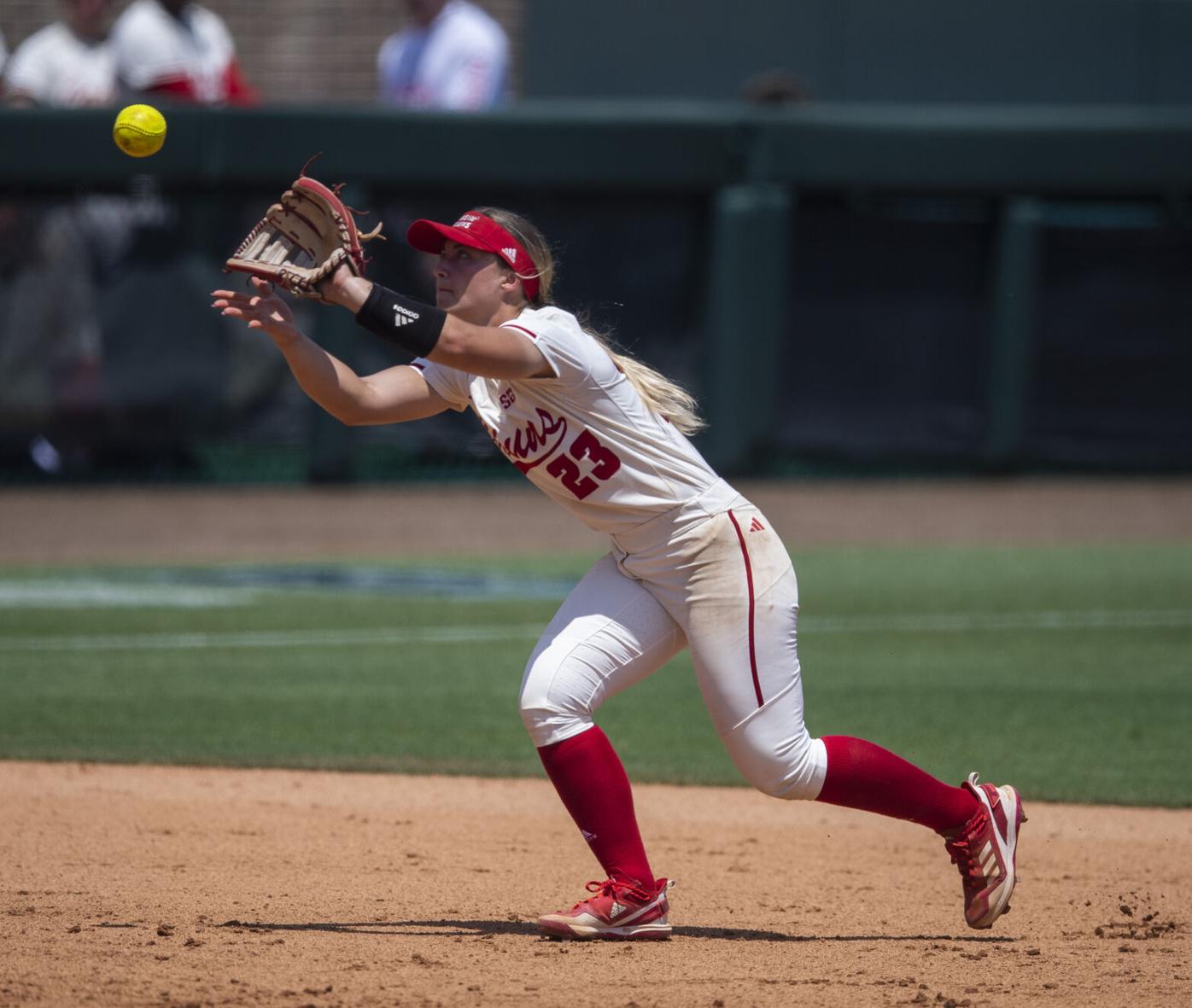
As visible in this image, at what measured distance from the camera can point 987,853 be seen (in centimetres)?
392

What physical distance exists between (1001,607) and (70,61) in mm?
6635

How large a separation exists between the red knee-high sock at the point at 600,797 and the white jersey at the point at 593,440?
480mm

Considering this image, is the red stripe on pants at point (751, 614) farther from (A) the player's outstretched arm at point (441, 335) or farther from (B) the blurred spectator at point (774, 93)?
(B) the blurred spectator at point (774, 93)

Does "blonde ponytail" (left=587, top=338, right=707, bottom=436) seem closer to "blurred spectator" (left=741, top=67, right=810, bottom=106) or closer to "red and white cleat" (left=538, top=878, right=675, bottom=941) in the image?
"red and white cleat" (left=538, top=878, right=675, bottom=941)

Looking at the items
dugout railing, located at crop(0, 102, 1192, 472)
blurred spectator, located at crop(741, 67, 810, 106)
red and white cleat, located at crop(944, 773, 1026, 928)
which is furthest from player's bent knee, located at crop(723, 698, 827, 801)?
blurred spectator, located at crop(741, 67, 810, 106)

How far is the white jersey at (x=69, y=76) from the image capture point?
1116 cm

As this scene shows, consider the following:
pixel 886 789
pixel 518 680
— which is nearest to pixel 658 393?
pixel 886 789

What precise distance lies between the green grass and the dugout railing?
2.22m

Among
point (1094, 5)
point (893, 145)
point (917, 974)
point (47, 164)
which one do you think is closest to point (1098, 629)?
point (893, 145)

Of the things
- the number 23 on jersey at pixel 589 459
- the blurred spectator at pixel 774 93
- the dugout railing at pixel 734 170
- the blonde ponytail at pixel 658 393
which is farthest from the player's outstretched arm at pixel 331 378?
the blurred spectator at pixel 774 93

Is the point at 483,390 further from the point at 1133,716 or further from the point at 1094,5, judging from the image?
the point at 1094,5

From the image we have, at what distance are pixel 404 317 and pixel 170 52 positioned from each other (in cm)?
825

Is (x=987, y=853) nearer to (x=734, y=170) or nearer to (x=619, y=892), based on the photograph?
(x=619, y=892)

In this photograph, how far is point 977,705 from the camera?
7.10m
